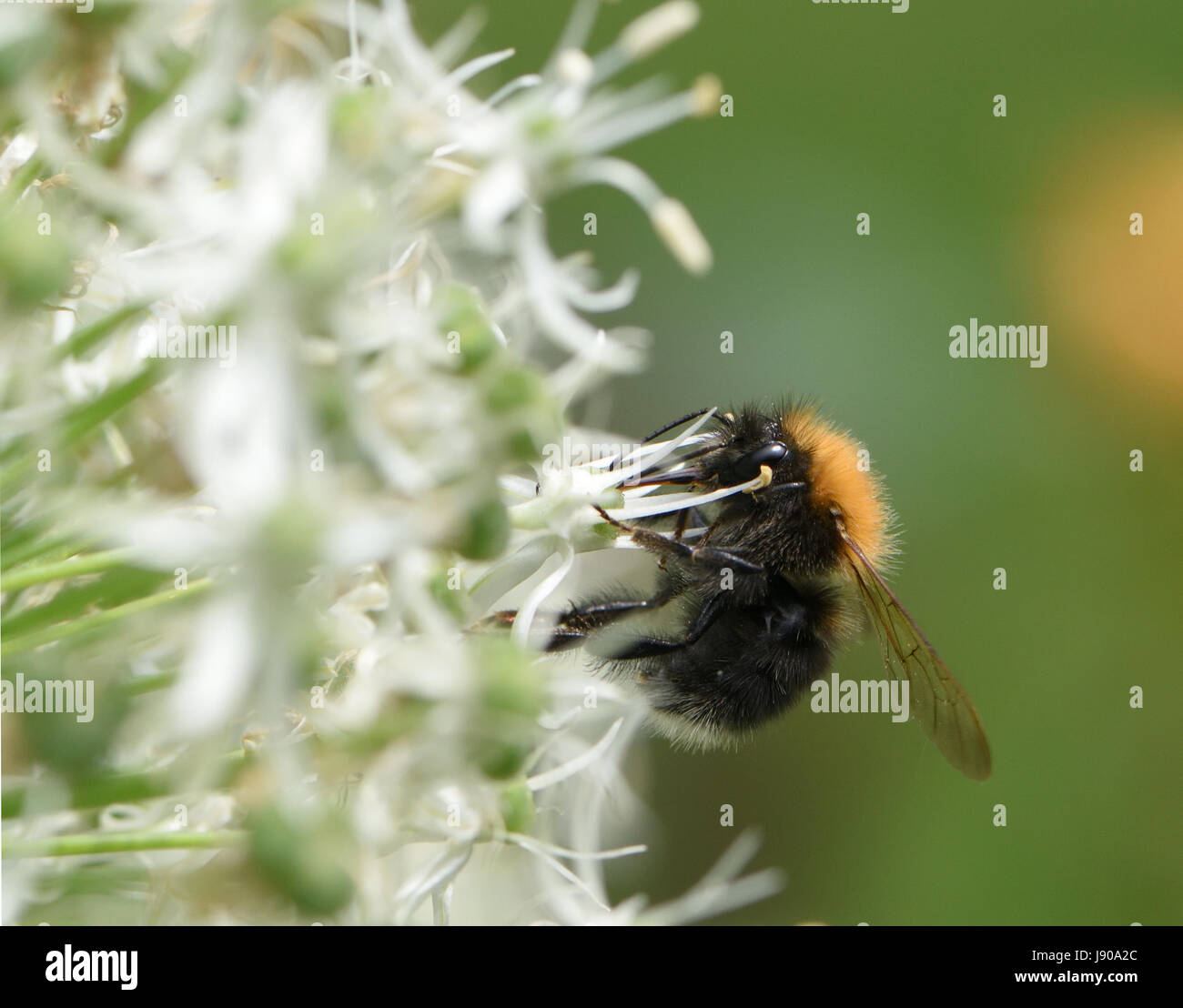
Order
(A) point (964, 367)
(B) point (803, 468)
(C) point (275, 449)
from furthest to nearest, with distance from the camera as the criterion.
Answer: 1. (A) point (964, 367)
2. (B) point (803, 468)
3. (C) point (275, 449)

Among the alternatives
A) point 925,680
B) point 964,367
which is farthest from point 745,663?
point 964,367

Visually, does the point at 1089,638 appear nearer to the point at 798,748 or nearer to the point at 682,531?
the point at 798,748

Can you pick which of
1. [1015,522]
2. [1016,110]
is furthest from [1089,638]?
[1016,110]

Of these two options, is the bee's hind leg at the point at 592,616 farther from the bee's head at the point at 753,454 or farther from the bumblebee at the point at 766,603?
the bee's head at the point at 753,454

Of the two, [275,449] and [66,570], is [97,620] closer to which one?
[66,570]

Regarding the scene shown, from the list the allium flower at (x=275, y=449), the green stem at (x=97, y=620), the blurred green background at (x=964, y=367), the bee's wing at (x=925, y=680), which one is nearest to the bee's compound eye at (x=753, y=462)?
the bee's wing at (x=925, y=680)

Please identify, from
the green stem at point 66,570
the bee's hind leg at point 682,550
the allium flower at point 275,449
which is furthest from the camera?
the bee's hind leg at point 682,550
